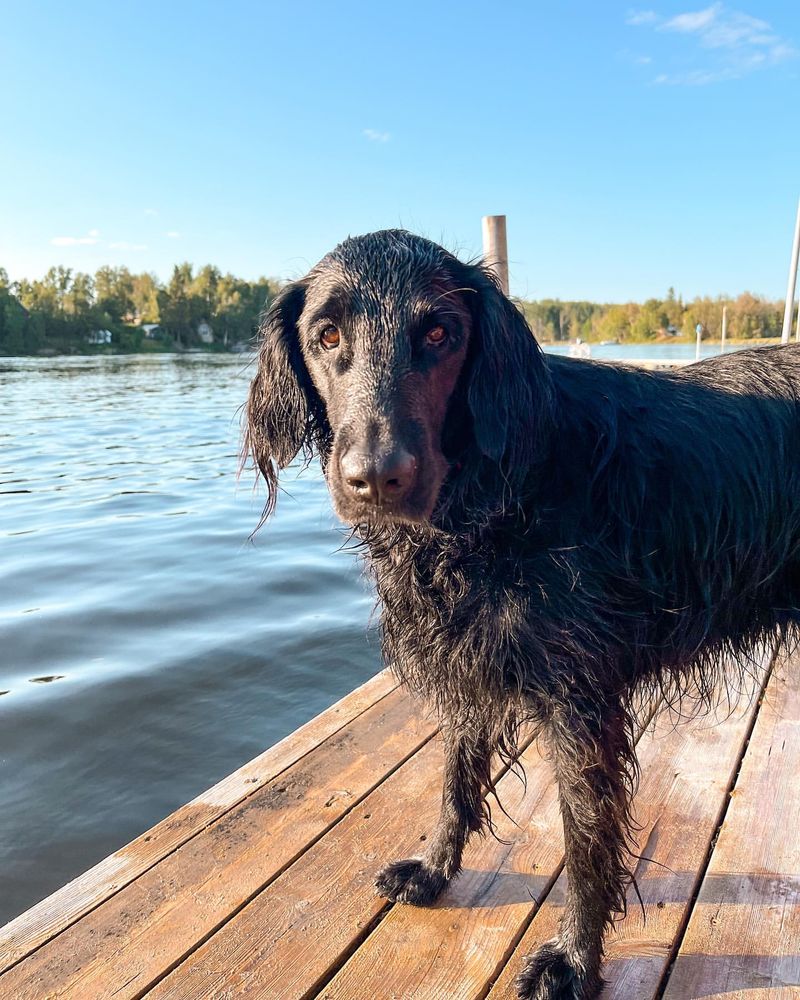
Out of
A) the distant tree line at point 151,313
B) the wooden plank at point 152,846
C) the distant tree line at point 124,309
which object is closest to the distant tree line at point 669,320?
the distant tree line at point 151,313

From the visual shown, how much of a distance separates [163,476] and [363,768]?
9541 mm

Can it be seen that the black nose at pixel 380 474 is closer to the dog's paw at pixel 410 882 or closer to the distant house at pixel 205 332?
the dog's paw at pixel 410 882

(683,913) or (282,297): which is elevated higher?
(282,297)

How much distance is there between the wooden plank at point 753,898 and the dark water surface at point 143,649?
88.9 inches

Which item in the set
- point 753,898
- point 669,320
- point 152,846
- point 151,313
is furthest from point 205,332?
point 753,898

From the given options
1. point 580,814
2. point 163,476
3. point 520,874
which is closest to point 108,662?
point 520,874

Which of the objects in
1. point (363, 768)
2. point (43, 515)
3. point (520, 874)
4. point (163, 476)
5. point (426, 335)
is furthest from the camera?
point (163, 476)

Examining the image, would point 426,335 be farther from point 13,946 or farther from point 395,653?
point 13,946

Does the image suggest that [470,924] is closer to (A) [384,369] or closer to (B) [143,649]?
(A) [384,369]

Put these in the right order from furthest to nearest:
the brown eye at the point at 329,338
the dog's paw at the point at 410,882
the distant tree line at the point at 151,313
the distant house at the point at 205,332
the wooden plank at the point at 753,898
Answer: the distant house at the point at 205,332 < the distant tree line at the point at 151,313 < the dog's paw at the point at 410,882 < the brown eye at the point at 329,338 < the wooden plank at the point at 753,898

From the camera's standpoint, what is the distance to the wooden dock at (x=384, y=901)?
1.94 m

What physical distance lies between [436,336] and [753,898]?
1.87 m

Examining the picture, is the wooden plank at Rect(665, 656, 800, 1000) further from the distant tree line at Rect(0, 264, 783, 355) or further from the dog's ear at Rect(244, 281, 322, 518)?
the distant tree line at Rect(0, 264, 783, 355)

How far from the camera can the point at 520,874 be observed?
2357 millimetres
